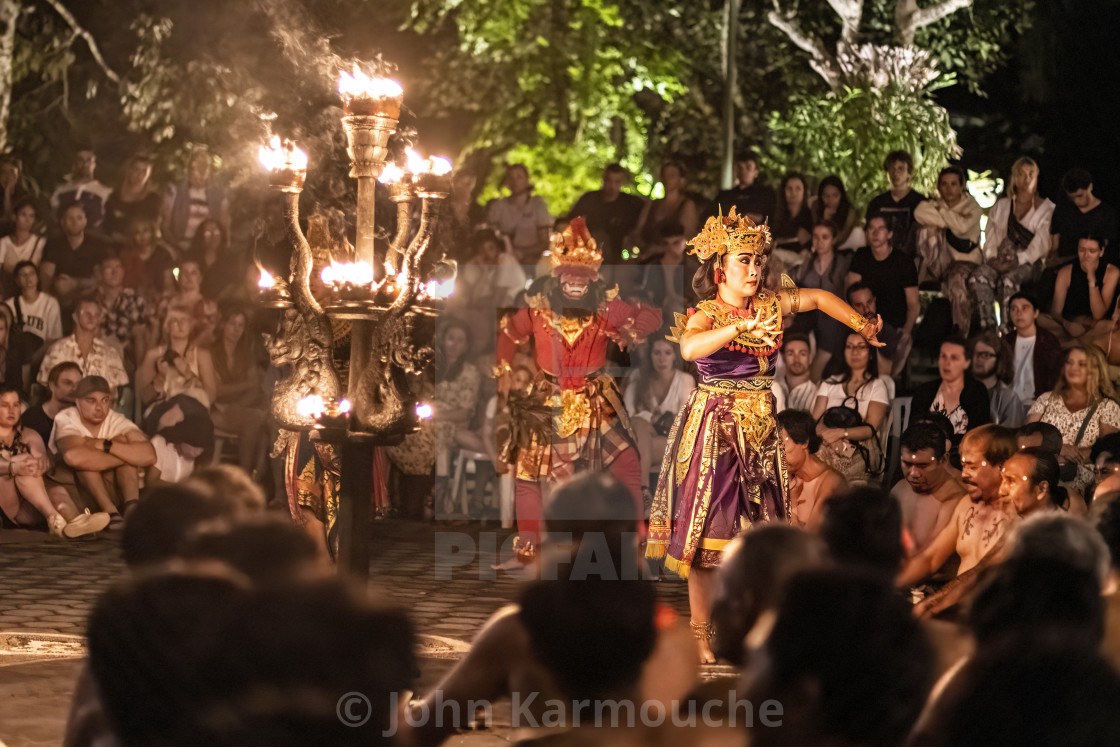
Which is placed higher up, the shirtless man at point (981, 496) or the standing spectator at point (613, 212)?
the standing spectator at point (613, 212)

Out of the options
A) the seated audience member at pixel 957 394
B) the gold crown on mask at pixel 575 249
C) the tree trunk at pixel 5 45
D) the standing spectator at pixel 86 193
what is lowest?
the seated audience member at pixel 957 394

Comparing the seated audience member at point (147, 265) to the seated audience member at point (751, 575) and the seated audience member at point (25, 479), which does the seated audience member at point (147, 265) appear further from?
the seated audience member at point (751, 575)

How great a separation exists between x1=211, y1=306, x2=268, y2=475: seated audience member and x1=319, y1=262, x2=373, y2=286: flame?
17.8 ft

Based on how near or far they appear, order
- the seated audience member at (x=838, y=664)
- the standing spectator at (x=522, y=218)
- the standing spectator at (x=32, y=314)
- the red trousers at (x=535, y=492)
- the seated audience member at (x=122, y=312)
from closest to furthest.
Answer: the seated audience member at (x=838, y=664) < the red trousers at (x=535, y=492) < the standing spectator at (x=32, y=314) < the seated audience member at (x=122, y=312) < the standing spectator at (x=522, y=218)

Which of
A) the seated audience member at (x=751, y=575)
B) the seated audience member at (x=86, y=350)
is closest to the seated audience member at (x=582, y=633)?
the seated audience member at (x=751, y=575)

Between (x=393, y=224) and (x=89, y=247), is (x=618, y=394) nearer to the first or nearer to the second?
(x=393, y=224)

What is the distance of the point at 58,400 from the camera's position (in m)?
10.6

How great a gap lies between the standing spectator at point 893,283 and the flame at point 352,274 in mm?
5856

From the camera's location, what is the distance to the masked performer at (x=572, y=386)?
9.12 metres

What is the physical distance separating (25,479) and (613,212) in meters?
5.30

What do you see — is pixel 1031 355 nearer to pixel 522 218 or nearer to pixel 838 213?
pixel 838 213

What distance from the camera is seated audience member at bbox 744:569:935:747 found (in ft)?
8.39

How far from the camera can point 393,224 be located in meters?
8.64

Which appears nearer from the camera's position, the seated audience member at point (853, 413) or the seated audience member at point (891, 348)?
the seated audience member at point (853, 413)
